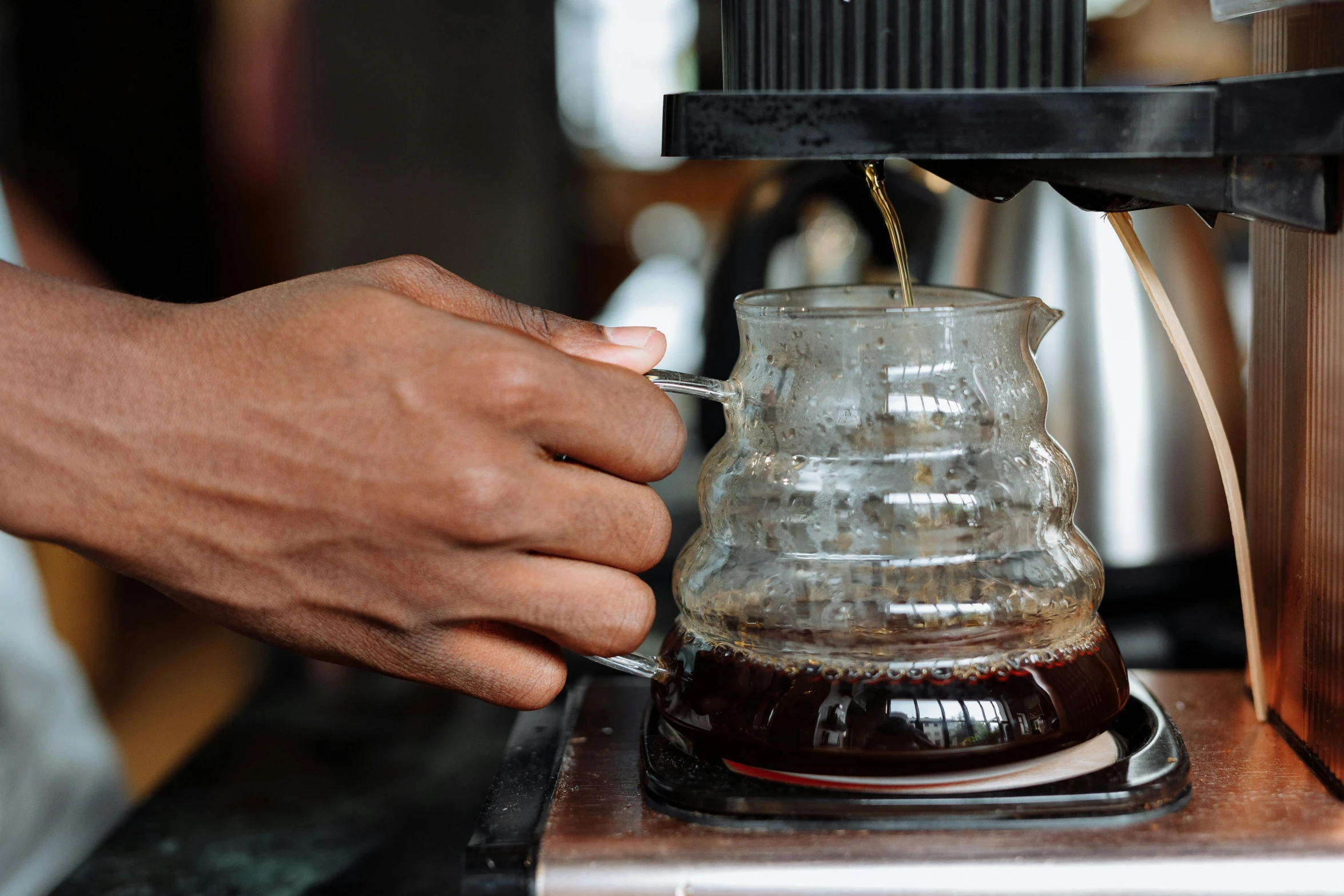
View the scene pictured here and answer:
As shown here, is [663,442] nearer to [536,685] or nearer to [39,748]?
[536,685]

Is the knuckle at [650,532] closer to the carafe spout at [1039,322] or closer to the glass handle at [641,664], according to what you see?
the glass handle at [641,664]

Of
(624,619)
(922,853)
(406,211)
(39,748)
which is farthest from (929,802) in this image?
(406,211)

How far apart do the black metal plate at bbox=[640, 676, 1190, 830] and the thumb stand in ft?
0.58

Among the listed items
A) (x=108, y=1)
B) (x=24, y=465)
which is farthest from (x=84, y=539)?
(x=108, y=1)

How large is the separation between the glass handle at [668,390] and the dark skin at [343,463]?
2 cm

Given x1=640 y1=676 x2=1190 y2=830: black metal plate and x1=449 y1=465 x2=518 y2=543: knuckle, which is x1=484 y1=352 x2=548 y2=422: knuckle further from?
x1=640 y1=676 x2=1190 y2=830: black metal plate

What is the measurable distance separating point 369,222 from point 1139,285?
1.39m

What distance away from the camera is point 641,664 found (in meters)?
0.51

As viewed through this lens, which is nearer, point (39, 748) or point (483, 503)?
point (483, 503)

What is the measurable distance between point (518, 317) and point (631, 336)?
0.18 ft

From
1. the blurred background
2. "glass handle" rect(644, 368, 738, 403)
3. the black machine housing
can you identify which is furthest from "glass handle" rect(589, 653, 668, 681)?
the blurred background

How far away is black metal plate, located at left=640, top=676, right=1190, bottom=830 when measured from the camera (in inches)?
16.3

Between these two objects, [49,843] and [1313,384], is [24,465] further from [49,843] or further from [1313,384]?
[49,843]

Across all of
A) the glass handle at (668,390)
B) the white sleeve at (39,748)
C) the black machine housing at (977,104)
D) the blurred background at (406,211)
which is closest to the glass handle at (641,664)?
the glass handle at (668,390)
